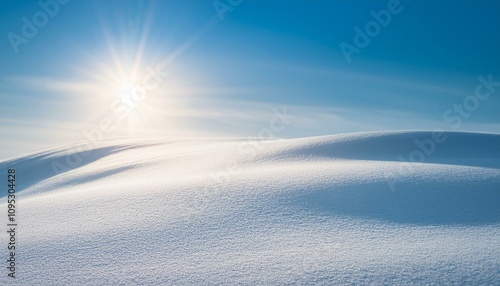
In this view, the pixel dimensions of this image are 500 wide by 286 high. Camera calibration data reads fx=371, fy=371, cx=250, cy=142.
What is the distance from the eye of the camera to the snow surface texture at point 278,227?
3354 mm

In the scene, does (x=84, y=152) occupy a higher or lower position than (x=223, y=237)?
higher

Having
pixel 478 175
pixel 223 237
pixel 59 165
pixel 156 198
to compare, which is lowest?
pixel 223 237

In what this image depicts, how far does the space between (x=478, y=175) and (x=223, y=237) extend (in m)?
5.08

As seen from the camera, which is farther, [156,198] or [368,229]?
[156,198]

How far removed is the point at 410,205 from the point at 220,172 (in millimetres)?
3823

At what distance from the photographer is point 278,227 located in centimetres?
455

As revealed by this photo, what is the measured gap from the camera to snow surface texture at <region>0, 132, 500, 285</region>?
335cm

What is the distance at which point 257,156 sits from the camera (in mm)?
9484

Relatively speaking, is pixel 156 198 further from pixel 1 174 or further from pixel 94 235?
pixel 1 174

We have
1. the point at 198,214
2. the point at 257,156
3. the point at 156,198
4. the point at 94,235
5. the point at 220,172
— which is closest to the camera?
the point at 94,235

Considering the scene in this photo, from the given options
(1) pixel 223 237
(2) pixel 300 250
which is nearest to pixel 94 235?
(1) pixel 223 237

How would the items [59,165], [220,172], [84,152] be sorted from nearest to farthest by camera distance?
[220,172], [59,165], [84,152]

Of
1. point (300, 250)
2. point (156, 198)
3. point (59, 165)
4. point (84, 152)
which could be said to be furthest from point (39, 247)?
point (84, 152)

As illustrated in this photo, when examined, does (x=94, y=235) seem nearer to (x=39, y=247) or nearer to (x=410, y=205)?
(x=39, y=247)
